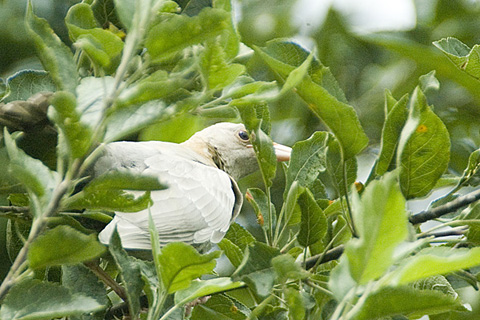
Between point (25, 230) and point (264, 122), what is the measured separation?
60cm

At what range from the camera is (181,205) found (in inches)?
76.0

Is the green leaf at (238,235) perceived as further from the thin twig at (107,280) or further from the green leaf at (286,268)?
the green leaf at (286,268)

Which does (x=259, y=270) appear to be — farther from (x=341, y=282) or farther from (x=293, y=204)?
(x=293, y=204)

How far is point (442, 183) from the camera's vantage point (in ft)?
4.94

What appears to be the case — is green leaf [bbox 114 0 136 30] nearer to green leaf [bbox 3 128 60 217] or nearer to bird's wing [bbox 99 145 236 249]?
green leaf [bbox 3 128 60 217]

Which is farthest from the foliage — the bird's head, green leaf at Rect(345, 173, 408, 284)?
the bird's head

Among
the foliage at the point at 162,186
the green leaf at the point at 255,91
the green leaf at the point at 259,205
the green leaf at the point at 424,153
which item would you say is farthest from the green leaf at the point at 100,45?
the green leaf at the point at 259,205

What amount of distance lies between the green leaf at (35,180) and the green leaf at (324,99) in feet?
1.39

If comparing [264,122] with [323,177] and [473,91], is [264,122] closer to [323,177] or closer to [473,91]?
[323,177]

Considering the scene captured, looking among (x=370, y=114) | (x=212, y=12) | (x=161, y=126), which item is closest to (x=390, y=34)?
(x=370, y=114)

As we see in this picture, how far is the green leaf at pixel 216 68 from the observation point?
105 centimetres

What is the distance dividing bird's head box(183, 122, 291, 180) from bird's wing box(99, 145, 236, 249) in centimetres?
83

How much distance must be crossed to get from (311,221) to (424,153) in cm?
26

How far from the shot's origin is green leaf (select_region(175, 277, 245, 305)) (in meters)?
1.08
